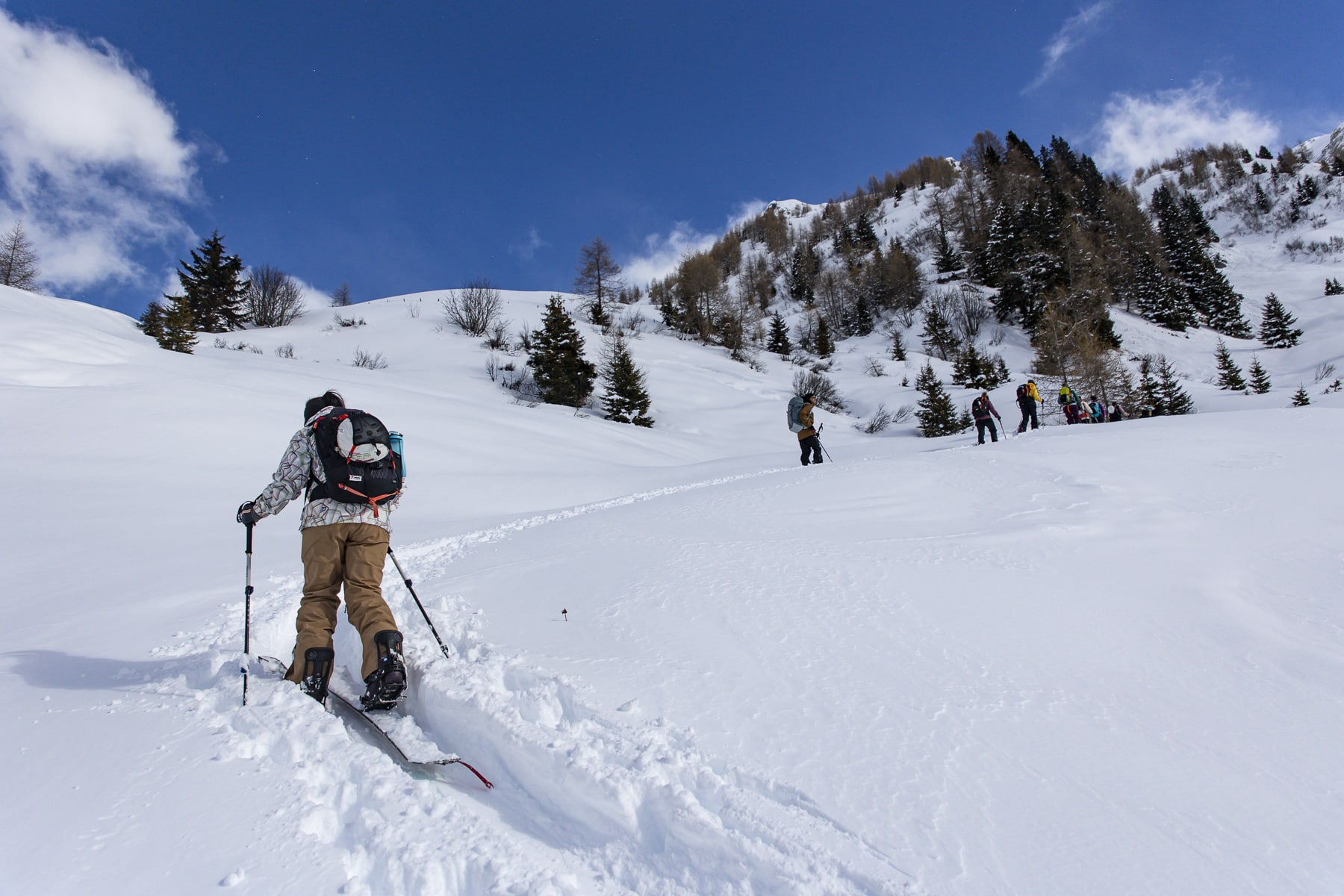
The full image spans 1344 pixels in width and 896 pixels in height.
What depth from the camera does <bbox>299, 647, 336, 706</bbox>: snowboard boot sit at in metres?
2.75

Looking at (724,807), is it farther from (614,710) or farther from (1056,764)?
(1056,764)

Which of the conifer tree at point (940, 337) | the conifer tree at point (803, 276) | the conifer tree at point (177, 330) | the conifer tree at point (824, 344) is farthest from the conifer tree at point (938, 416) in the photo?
the conifer tree at point (803, 276)

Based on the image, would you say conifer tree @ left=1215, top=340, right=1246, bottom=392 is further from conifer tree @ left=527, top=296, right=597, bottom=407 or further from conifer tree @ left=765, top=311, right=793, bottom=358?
conifer tree @ left=527, top=296, right=597, bottom=407

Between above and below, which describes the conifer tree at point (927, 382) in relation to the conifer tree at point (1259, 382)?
below

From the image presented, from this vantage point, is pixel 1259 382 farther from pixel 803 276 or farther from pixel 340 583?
pixel 803 276

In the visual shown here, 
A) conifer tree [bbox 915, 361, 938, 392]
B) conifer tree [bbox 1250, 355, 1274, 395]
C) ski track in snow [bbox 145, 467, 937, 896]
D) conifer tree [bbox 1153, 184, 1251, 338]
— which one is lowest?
ski track in snow [bbox 145, 467, 937, 896]

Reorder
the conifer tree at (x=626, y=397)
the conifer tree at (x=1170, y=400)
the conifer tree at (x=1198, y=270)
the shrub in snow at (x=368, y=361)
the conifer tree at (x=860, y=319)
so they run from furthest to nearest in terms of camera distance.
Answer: the conifer tree at (x=860, y=319), the conifer tree at (x=1198, y=270), the shrub in snow at (x=368, y=361), the conifer tree at (x=626, y=397), the conifer tree at (x=1170, y=400)

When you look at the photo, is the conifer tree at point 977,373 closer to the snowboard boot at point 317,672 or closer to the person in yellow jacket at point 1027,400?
the person in yellow jacket at point 1027,400

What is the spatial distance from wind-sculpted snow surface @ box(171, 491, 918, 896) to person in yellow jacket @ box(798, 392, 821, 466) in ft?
27.5

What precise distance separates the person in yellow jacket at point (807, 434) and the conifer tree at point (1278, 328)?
42.7 m

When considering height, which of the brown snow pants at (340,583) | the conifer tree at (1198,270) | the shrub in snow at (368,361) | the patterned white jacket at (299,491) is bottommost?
the brown snow pants at (340,583)

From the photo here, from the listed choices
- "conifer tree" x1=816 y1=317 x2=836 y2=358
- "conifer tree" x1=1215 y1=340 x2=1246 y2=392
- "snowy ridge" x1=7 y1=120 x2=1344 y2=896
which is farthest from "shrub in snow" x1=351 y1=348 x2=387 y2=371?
"conifer tree" x1=1215 y1=340 x2=1246 y2=392

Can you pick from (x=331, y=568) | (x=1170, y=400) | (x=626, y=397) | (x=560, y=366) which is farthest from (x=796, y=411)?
(x=1170, y=400)

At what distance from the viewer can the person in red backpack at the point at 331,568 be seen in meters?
2.78
